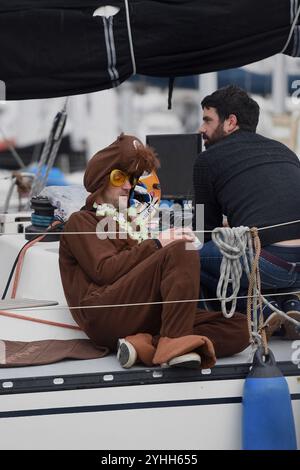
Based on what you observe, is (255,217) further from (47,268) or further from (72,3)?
(72,3)

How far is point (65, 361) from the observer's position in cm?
343

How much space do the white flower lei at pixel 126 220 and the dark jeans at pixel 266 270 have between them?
264 mm

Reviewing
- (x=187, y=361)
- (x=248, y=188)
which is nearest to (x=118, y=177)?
(x=248, y=188)

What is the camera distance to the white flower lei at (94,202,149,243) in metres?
3.47

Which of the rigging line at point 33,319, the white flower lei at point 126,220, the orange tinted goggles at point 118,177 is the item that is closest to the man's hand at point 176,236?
the white flower lei at point 126,220

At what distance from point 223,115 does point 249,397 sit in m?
1.26

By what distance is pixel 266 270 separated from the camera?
359 centimetres

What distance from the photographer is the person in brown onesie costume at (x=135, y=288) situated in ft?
10.6

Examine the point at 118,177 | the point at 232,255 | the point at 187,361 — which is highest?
the point at 118,177

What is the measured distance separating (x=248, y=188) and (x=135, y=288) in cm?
69

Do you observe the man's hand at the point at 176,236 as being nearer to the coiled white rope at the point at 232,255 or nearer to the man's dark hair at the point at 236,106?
the coiled white rope at the point at 232,255

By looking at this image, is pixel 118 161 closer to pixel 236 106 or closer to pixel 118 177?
pixel 118 177

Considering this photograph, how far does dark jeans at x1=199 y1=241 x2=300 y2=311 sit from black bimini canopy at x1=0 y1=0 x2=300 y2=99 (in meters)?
0.88
